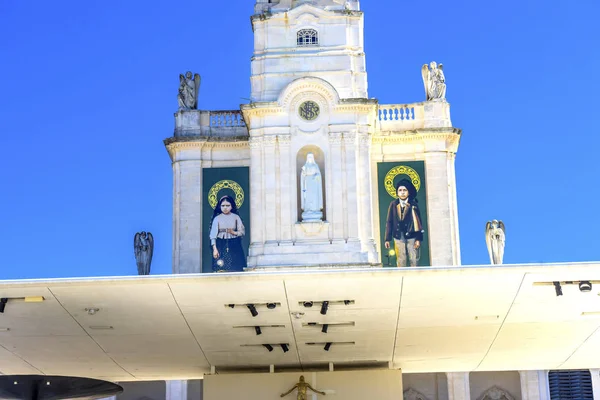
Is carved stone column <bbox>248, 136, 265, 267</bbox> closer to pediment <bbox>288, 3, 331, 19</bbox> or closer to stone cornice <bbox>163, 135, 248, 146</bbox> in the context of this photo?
stone cornice <bbox>163, 135, 248, 146</bbox>

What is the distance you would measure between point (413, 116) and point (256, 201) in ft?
28.7

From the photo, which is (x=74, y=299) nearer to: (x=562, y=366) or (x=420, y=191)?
(x=562, y=366)

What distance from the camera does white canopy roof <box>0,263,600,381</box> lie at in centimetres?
2558

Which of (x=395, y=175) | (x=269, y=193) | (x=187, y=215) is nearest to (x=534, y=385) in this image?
(x=395, y=175)

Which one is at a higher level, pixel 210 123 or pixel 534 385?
pixel 210 123

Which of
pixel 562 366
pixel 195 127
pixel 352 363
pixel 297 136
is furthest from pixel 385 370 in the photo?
pixel 195 127

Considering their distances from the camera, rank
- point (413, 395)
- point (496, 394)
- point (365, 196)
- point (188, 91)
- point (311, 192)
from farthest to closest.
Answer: point (496, 394), point (413, 395), point (188, 91), point (365, 196), point (311, 192)

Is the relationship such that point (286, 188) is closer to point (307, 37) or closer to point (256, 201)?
point (256, 201)

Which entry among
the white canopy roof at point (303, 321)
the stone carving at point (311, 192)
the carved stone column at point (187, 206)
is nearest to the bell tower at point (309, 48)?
the stone carving at point (311, 192)

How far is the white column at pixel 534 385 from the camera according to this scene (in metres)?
57.3

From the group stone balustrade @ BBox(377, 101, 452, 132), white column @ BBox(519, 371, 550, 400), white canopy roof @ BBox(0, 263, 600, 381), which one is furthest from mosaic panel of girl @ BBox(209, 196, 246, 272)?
white column @ BBox(519, 371, 550, 400)

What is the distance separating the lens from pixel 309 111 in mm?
48500

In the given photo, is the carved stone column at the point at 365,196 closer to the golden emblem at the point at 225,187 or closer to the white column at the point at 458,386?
the golden emblem at the point at 225,187

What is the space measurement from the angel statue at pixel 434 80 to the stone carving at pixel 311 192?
772 centimetres
